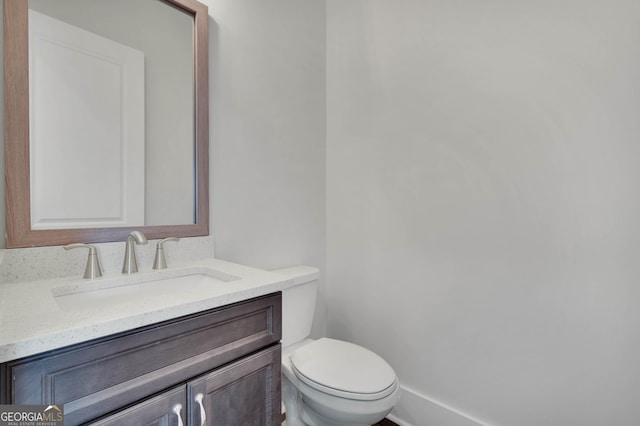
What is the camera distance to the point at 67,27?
3.25ft

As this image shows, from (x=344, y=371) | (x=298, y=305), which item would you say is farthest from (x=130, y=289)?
(x=344, y=371)

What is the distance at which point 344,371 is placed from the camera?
1200mm

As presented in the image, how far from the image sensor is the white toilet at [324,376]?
1.08 m

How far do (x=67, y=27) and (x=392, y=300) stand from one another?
5.95 feet

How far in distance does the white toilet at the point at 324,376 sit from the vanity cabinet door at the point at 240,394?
0.23 metres

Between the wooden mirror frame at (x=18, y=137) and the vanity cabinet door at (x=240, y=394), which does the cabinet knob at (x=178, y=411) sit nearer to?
the vanity cabinet door at (x=240, y=394)

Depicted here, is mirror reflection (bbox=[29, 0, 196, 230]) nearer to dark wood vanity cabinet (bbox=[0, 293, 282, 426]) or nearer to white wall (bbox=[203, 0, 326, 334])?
white wall (bbox=[203, 0, 326, 334])

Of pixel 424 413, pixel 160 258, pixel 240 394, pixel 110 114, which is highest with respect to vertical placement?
pixel 110 114

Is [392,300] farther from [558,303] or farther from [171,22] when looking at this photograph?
[171,22]

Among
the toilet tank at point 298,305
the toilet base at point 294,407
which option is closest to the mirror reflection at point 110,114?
the toilet tank at point 298,305

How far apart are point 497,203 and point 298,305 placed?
1.04 m

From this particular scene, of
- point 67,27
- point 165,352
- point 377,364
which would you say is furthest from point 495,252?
point 67,27

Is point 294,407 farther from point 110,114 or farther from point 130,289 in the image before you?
point 110,114

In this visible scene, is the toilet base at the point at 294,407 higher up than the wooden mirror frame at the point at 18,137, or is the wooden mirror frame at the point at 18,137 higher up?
the wooden mirror frame at the point at 18,137
